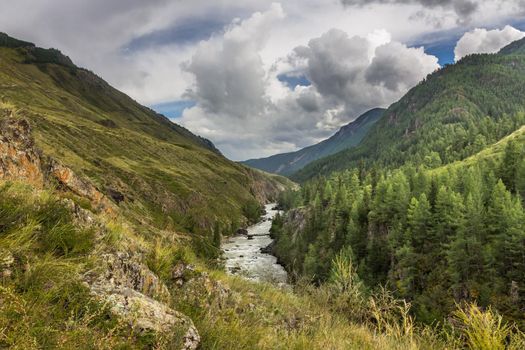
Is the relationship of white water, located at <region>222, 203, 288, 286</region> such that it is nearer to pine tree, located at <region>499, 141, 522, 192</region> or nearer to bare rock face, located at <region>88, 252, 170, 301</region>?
bare rock face, located at <region>88, 252, 170, 301</region>

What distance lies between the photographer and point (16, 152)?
13.7m

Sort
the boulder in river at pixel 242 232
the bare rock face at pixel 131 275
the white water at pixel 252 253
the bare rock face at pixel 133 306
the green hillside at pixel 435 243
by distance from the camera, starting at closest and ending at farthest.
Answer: the bare rock face at pixel 133 306
the bare rock face at pixel 131 275
the green hillside at pixel 435 243
the white water at pixel 252 253
the boulder in river at pixel 242 232

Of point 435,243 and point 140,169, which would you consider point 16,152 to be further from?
point 140,169

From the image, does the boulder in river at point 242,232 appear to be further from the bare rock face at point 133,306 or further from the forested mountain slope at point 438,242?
the bare rock face at point 133,306

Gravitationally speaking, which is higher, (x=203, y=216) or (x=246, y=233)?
(x=203, y=216)

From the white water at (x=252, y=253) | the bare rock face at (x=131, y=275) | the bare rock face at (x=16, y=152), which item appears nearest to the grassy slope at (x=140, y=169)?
the white water at (x=252, y=253)

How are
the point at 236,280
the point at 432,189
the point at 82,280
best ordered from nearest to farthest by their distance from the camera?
the point at 82,280, the point at 236,280, the point at 432,189

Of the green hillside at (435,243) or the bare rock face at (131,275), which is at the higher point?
the bare rock face at (131,275)

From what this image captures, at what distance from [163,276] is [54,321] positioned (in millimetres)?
4759

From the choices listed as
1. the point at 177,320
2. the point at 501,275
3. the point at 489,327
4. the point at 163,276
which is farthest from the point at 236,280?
the point at 501,275

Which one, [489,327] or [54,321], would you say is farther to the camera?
[489,327]

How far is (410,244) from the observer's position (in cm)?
6375

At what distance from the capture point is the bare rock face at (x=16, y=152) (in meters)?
11.9

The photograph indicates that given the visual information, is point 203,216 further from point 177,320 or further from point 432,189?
point 177,320
